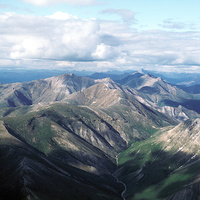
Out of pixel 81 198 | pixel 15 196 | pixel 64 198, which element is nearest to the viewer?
pixel 15 196

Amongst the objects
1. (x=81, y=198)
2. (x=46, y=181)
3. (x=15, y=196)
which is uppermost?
(x=15, y=196)

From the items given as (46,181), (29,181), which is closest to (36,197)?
(29,181)

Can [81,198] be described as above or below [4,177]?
below

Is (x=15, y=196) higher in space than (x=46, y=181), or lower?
higher

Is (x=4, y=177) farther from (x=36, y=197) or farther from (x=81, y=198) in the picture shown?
(x=81, y=198)

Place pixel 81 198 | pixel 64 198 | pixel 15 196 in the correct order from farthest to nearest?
pixel 81 198
pixel 64 198
pixel 15 196

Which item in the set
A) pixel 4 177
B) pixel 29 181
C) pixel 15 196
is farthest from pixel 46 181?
pixel 15 196

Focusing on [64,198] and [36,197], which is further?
[64,198]

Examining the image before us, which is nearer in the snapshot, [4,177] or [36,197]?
[36,197]

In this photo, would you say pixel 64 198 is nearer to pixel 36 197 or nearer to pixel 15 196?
pixel 36 197
